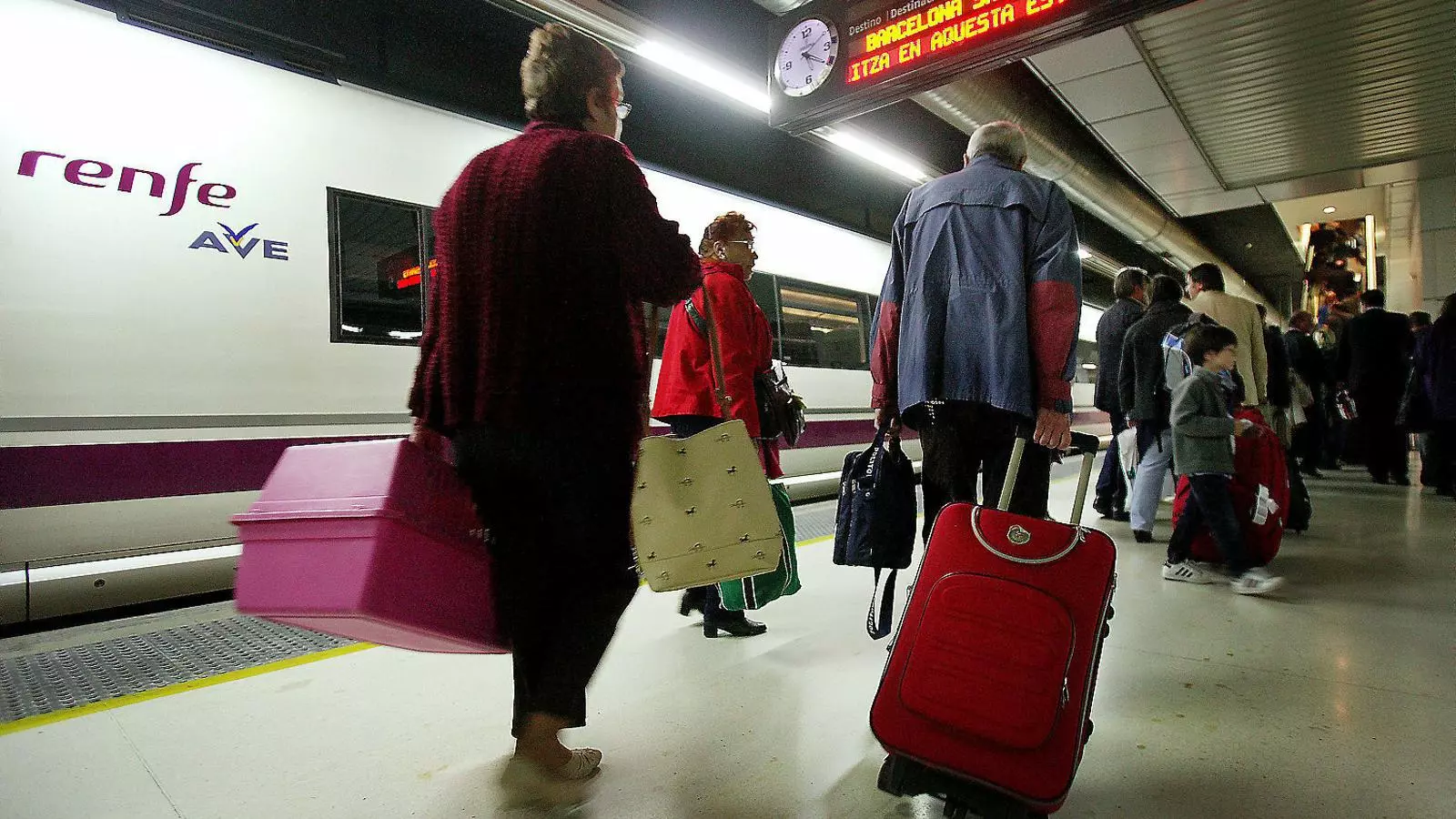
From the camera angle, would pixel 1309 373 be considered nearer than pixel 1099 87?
No

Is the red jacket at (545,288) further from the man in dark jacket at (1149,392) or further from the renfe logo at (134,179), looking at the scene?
the man in dark jacket at (1149,392)

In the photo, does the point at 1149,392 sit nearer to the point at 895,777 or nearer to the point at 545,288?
the point at 895,777

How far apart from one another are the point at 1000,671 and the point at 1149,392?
10.8 ft

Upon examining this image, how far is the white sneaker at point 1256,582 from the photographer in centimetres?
312

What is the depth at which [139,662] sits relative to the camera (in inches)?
95.4

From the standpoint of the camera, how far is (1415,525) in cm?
471

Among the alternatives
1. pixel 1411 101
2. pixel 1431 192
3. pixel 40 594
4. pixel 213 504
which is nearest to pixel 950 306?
pixel 213 504

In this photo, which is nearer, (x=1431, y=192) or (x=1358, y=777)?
(x=1358, y=777)

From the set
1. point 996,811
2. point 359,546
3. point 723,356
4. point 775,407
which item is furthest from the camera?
point 775,407

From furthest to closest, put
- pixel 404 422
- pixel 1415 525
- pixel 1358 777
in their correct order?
pixel 1415 525
pixel 404 422
pixel 1358 777

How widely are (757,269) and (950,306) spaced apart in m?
3.80

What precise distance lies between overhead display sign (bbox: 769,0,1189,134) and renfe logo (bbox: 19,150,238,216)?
11.0 feet

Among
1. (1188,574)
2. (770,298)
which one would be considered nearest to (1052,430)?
(1188,574)

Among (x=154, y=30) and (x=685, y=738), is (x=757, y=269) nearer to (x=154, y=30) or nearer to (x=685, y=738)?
(x=154, y=30)
